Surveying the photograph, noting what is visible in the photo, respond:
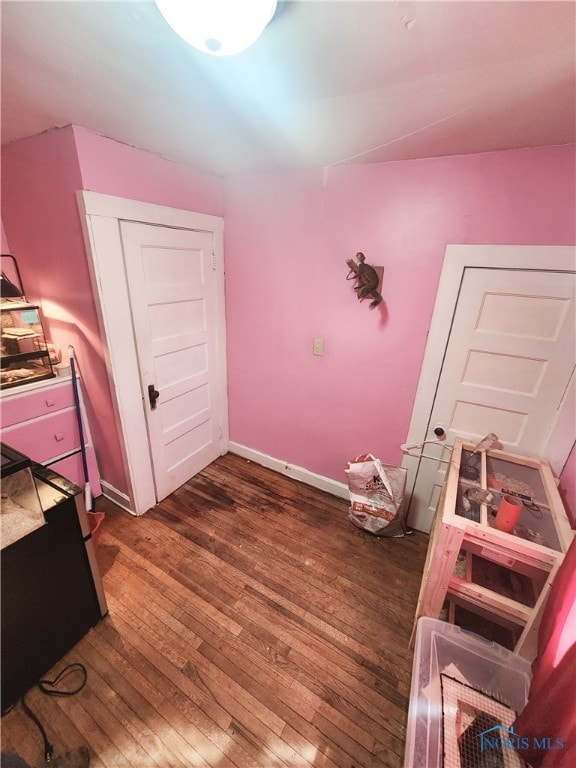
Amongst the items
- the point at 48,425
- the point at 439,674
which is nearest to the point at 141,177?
the point at 48,425

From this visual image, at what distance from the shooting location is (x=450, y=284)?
5.72 feet

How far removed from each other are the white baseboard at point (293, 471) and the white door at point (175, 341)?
33 cm

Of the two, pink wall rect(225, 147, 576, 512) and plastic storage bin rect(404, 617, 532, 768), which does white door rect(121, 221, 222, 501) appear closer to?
pink wall rect(225, 147, 576, 512)

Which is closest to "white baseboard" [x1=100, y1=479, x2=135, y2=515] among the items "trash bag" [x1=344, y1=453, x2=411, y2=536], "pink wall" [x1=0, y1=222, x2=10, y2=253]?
"trash bag" [x1=344, y1=453, x2=411, y2=536]

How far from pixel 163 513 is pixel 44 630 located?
0.97 meters

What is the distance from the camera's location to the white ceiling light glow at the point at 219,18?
2.23 feet

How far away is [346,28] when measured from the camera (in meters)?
0.77

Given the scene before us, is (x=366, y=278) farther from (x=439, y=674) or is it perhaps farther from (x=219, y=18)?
(x=439, y=674)

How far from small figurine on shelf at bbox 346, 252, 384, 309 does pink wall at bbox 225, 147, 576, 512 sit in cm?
6

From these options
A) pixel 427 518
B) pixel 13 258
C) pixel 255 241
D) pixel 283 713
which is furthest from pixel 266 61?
pixel 427 518

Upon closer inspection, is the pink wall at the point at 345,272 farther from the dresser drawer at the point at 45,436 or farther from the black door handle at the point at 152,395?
the dresser drawer at the point at 45,436

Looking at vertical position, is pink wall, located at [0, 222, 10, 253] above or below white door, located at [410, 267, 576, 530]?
above

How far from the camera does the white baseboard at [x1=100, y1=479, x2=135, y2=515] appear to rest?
2.26 meters

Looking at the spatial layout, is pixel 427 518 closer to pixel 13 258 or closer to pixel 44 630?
pixel 44 630
